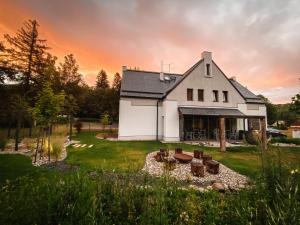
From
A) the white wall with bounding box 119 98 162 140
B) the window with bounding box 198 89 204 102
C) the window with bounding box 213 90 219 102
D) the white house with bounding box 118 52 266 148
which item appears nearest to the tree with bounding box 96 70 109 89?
the white house with bounding box 118 52 266 148

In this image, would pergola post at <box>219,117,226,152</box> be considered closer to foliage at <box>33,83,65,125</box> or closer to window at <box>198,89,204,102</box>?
window at <box>198,89,204,102</box>

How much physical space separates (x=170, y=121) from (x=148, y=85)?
Result: 245 inches

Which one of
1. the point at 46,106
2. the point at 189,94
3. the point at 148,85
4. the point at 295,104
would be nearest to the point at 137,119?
the point at 148,85

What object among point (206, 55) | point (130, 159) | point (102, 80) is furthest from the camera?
point (102, 80)

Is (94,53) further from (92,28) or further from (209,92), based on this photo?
(209,92)

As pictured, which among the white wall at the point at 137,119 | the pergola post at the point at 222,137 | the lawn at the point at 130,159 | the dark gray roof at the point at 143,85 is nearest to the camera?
the lawn at the point at 130,159

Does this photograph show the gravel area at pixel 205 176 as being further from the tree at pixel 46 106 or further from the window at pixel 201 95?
the window at pixel 201 95

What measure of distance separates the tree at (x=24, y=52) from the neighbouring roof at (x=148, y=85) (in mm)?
11522

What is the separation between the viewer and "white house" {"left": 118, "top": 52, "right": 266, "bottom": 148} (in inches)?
742

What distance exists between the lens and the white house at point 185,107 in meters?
18.9

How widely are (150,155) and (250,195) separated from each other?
325 inches

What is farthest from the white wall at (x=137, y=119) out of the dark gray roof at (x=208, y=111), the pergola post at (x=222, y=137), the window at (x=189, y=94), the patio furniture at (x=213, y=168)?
the patio furniture at (x=213, y=168)

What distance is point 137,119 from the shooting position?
19.7 m

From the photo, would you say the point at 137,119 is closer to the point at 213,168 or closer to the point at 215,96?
the point at 215,96
